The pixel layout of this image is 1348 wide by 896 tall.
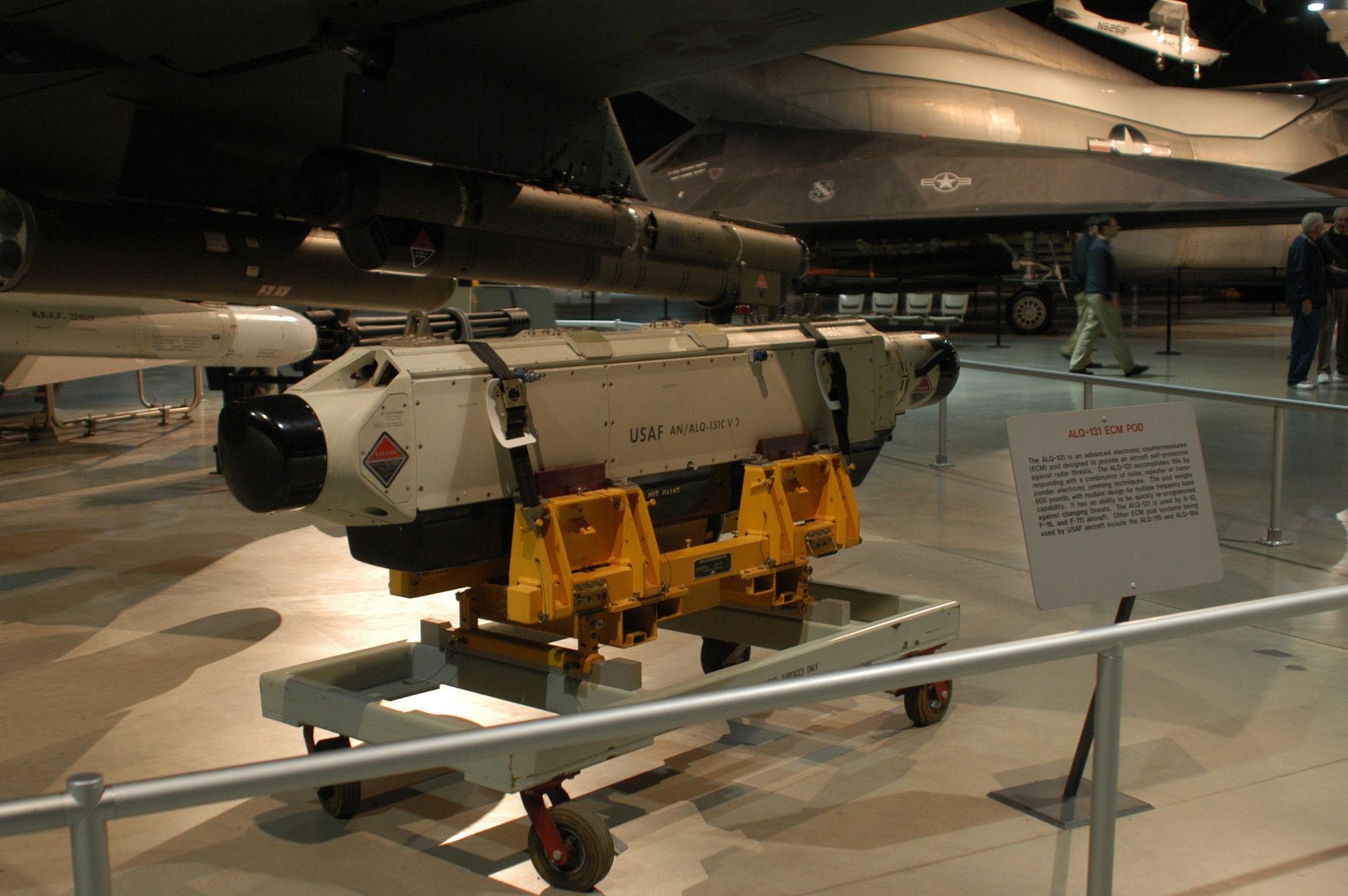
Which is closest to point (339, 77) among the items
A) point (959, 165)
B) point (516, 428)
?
point (516, 428)

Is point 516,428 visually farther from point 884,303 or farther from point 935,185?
point 884,303

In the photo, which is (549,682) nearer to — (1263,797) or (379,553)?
(379,553)

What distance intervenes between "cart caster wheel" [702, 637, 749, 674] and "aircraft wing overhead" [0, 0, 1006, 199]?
3167mm

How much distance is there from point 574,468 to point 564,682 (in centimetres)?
72

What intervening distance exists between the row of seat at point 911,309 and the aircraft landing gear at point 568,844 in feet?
48.3

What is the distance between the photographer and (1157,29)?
77.0 ft

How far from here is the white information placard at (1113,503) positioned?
10.2ft

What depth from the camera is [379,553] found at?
3.74 m

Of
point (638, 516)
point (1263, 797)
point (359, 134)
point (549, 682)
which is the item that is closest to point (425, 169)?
point (359, 134)

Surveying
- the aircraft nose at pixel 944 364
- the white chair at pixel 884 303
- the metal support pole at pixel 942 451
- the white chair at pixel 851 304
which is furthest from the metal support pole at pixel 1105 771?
the white chair at pixel 884 303

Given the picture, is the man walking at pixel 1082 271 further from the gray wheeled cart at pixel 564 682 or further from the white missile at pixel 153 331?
the gray wheeled cart at pixel 564 682

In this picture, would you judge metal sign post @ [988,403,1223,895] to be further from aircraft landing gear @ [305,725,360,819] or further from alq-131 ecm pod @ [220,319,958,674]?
aircraft landing gear @ [305,725,360,819]

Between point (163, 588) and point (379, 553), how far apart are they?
322cm

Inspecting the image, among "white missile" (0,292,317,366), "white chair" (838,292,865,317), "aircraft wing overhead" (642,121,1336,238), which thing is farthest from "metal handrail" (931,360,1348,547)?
"white chair" (838,292,865,317)
